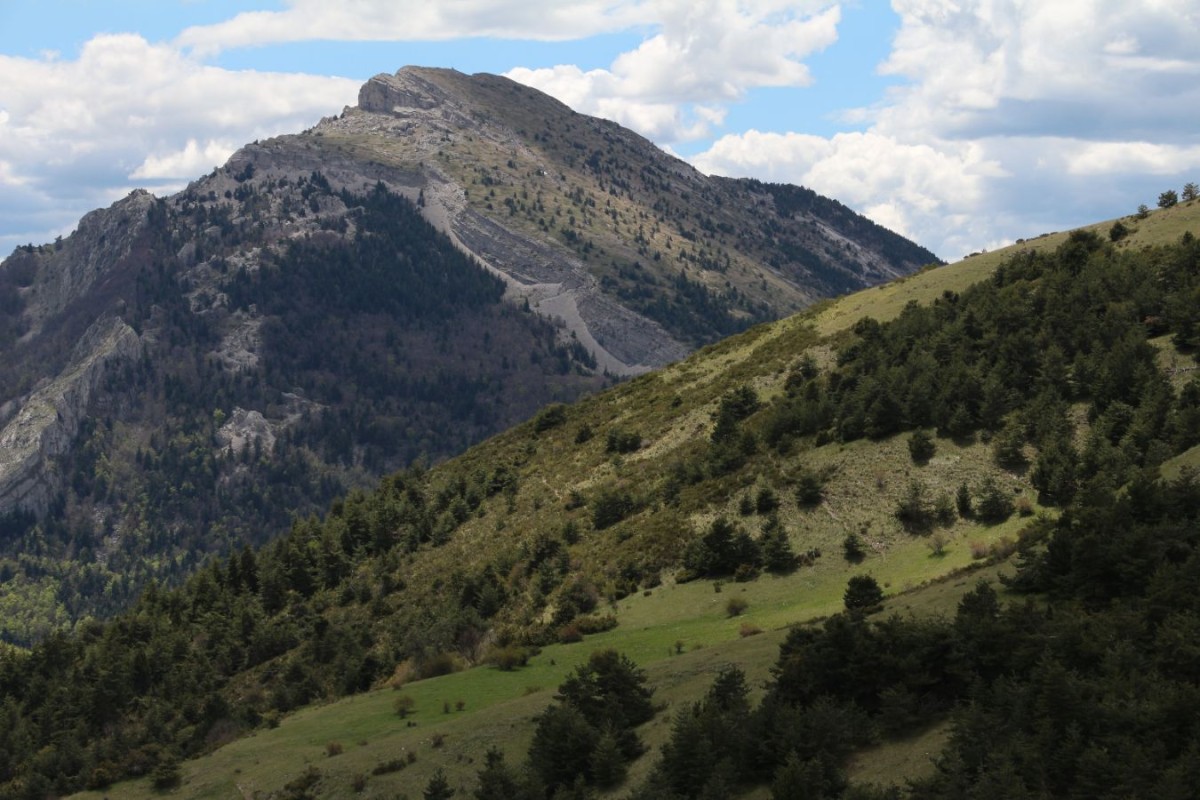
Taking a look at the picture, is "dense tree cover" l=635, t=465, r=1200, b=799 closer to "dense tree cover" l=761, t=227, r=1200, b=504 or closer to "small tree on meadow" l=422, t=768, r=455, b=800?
"small tree on meadow" l=422, t=768, r=455, b=800

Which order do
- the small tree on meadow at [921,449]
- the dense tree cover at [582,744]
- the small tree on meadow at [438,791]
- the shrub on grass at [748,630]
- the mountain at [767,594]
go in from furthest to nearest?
1. the small tree on meadow at [921,449]
2. the shrub on grass at [748,630]
3. the small tree on meadow at [438,791]
4. the dense tree cover at [582,744]
5. the mountain at [767,594]

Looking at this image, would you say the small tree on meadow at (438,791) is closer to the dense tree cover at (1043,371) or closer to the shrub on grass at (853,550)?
the shrub on grass at (853,550)

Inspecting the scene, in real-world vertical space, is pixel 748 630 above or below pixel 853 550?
below

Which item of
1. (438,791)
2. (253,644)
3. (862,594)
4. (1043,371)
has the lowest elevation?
(438,791)

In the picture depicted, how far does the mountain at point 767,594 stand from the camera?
34.4 m

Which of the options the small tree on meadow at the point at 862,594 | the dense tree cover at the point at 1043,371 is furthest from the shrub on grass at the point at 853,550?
the small tree on meadow at the point at 862,594

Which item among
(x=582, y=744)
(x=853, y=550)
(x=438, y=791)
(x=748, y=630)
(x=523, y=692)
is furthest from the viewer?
(x=853, y=550)

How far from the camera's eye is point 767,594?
2395 inches

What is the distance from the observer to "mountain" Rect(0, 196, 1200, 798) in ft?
113

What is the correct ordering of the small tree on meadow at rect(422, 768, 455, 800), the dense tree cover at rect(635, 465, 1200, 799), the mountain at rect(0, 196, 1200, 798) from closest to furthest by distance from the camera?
the dense tree cover at rect(635, 465, 1200, 799)
the mountain at rect(0, 196, 1200, 798)
the small tree on meadow at rect(422, 768, 455, 800)

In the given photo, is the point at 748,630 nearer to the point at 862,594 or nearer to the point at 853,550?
the point at 862,594

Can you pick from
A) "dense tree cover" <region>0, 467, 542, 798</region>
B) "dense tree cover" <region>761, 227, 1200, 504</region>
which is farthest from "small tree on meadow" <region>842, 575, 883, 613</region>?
"dense tree cover" <region>0, 467, 542, 798</region>

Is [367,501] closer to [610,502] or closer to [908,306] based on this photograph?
[610,502]

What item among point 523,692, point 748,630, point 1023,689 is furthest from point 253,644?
point 1023,689
